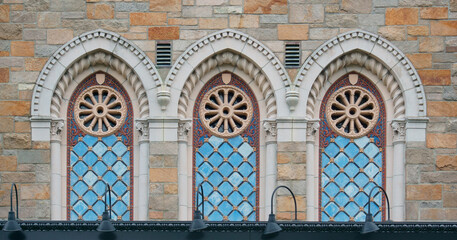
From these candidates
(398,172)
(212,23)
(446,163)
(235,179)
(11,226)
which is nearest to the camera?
(11,226)

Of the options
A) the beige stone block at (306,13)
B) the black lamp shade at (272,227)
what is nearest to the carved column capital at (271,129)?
the beige stone block at (306,13)

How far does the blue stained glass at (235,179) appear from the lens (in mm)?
24953

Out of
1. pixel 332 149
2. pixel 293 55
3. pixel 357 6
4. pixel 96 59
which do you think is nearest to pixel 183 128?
pixel 96 59

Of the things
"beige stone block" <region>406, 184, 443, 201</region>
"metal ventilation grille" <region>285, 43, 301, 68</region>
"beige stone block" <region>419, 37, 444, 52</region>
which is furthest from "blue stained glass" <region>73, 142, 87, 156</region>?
"beige stone block" <region>419, 37, 444, 52</region>

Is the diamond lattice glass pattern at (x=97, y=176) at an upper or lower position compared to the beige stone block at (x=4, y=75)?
lower

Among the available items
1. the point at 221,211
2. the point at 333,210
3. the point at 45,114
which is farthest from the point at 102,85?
the point at 333,210

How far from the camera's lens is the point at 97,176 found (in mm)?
25000

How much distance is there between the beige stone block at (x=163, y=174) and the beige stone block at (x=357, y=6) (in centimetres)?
447

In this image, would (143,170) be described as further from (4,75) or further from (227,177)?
(4,75)

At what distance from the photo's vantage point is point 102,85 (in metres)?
25.3

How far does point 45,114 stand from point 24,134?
54 cm

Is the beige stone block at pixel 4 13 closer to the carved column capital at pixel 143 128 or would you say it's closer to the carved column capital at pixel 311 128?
the carved column capital at pixel 143 128

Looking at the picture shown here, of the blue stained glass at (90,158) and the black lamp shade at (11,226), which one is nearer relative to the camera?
the black lamp shade at (11,226)

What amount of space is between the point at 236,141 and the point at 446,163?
3951mm
